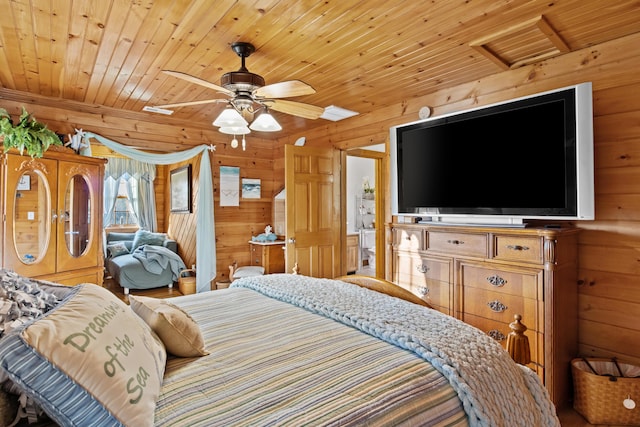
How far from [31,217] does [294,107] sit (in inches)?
99.0

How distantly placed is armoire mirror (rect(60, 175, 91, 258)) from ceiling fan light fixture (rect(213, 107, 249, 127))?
1857 mm

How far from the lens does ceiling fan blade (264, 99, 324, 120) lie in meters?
2.59

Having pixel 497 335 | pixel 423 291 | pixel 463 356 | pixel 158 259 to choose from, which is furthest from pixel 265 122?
pixel 158 259

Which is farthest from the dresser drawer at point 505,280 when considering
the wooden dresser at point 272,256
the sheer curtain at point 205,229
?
the sheer curtain at point 205,229

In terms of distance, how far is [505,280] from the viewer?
2320mm

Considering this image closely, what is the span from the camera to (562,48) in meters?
2.39

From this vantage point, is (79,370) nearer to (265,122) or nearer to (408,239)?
(265,122)

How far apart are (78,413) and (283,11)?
197cm

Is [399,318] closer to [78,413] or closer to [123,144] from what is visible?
[78,413]

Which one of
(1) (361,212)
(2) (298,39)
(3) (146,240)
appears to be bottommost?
(3) (146,240)

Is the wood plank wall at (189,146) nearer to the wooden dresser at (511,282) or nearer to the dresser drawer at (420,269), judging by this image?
the dresser drawer at (420,269)

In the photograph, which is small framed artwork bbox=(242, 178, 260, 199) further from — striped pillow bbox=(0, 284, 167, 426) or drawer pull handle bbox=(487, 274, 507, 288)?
striped pillow bbox=(0, 284, 167, 426)

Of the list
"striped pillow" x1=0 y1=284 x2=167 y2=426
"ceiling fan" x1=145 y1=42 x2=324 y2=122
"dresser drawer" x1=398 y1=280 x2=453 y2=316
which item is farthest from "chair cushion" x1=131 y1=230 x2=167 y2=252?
"striped pillow" x1=0 y1=284 x2=167 y2=426

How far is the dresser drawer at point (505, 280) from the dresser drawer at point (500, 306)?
33mm
